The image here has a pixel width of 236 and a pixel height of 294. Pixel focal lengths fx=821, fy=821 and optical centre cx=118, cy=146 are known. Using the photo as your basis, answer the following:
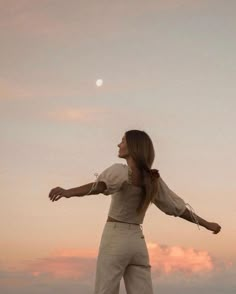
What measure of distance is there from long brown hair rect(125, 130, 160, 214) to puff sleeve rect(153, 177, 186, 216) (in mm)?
247

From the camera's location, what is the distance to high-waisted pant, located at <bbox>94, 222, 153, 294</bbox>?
28.2ft

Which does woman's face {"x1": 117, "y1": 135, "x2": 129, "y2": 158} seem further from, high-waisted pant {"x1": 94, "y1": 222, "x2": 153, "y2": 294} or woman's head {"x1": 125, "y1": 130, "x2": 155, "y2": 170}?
high-waisted pant {"x1": 94, "y1": 222, "x2": 153, "y2": 294}

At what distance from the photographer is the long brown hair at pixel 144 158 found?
28.3ft

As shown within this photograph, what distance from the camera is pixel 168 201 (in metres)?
9.04

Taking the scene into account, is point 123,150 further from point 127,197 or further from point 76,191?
point 76,191

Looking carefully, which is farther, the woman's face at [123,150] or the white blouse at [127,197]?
the woman's face at [123,150]

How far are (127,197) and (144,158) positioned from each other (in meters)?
0.45

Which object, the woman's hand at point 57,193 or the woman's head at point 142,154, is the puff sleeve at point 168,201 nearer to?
the woman's head at point 142,154

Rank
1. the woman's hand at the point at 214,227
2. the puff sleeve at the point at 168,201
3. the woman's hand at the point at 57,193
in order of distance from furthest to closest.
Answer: the woman's hand at the point at 214,227 → the puff sleeve at the point at 168,201 → the woman's hand at the point at 57,193

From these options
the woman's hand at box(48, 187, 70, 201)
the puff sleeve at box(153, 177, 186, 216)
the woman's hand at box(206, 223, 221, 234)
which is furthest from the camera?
the woman's hand at box(206, 223, 221, 234)

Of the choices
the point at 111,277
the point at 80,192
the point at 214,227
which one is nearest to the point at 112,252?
the point at 111,277

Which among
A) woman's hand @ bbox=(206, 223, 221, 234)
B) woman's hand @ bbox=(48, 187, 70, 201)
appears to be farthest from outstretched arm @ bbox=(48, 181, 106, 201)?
woman's hand @ bbox=(206, 223, 221, 234)

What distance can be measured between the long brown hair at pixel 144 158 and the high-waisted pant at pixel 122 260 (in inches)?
12.0


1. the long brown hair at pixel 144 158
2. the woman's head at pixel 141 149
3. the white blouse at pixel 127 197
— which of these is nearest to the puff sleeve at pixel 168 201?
the white blouse at pixel 127 197
